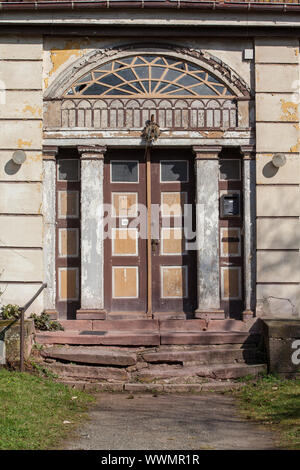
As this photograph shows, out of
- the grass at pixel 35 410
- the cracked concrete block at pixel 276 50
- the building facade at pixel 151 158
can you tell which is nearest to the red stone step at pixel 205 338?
the building facade at pixel 151 158

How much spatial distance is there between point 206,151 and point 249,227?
1.34 metres

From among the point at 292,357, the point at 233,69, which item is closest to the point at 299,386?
the point at 292,357

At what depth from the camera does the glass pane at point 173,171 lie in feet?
30.0

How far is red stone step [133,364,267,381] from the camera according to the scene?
759 centimetres

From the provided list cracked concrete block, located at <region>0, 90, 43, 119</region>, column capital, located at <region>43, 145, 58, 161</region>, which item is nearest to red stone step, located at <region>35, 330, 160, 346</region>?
column capital, located at <region>43, 145, 58, 161</region>

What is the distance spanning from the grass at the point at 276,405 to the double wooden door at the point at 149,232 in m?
1.93

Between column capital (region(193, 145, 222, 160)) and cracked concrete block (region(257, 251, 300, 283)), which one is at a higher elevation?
column capital (region(193, 145, 222, 160))

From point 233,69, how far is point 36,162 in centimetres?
337

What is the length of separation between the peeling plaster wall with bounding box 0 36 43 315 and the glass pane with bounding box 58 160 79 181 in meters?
0.42

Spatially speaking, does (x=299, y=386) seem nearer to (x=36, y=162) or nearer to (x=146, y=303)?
(x=146, y=303)

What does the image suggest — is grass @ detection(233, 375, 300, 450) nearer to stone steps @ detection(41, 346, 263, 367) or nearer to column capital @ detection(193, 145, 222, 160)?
stone steps @ detection(41, 346, 263, 367)

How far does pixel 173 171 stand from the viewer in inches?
361

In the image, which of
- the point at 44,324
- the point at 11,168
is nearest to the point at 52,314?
the point at 44,324

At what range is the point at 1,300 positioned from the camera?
859cm
